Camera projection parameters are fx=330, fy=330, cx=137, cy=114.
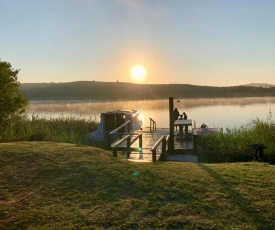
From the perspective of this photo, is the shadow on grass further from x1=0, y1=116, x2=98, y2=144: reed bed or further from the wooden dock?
x1=0, y1=116, x2=98, y2=144: reed bed

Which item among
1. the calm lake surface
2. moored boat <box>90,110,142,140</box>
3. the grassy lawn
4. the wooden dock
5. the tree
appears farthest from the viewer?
the calm lake surface

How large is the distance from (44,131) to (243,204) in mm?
16742

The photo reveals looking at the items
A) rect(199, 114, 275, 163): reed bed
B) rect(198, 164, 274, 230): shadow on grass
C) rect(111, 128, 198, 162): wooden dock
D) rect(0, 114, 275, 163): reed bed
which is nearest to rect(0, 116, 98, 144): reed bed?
rect(0, 114, 275, 163): reed bed

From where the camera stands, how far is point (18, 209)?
8.00 metres

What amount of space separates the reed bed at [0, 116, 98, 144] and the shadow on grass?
39.9ft

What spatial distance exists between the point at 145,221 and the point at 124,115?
63.6 ft

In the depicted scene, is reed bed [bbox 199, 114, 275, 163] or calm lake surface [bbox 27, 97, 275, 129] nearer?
reed bed [bbox 199, 114, 275, 163]

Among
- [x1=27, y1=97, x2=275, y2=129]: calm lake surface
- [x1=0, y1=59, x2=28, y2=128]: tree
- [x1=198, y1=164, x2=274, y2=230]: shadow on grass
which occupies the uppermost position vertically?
[x1=0, y1=59, x2=28, y2=128]: tree

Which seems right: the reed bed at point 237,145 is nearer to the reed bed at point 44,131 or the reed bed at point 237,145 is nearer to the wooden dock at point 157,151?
the wooden dock at point 157,151

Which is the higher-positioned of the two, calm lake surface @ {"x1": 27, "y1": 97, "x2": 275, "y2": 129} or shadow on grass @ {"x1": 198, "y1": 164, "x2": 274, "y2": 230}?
shadow on grass @ {"x1": 198, "y1": 164, "x2": 274, "y2": 230}

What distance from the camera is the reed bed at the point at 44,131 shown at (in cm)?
1911

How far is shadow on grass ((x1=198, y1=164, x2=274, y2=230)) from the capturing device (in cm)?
701

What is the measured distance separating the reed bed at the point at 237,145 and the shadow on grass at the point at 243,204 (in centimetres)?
928

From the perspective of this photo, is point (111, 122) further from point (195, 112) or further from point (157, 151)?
point (195, 112)
